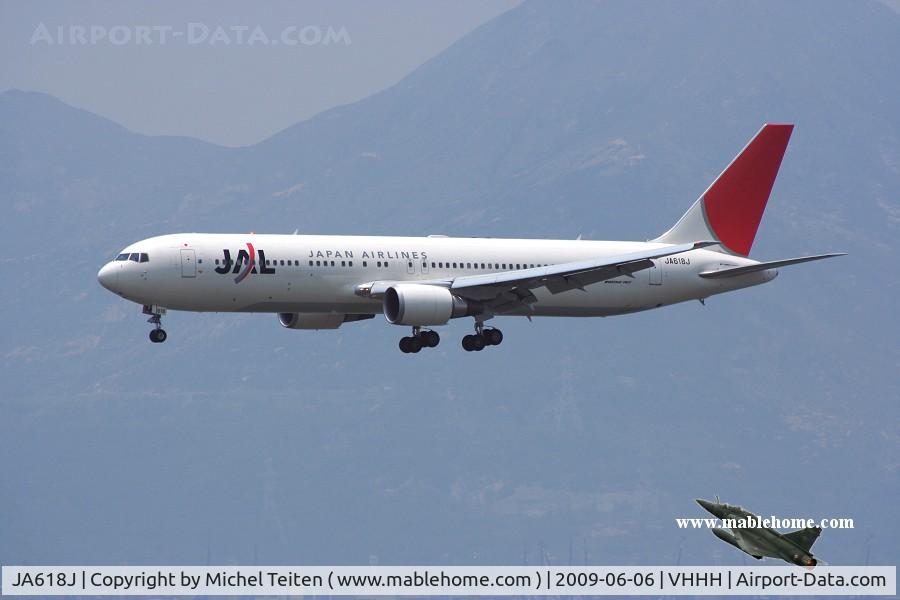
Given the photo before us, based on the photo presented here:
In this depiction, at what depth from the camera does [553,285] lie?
247 ft

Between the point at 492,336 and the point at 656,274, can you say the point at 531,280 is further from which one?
the point at 656,274

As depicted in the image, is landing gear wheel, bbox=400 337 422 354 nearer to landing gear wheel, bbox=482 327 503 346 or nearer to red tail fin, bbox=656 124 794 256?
landing gear wheel, bbox=482 327 503 346

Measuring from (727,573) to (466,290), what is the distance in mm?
23364

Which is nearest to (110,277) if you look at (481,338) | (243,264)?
(243,264)

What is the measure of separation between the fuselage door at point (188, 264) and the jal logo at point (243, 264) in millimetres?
985

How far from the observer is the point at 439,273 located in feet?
247

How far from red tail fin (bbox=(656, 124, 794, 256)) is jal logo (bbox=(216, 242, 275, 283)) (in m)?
23.0

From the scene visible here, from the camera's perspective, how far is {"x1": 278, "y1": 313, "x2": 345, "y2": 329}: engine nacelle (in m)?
76.9

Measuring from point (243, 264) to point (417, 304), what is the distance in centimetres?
750

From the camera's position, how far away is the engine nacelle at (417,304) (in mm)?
71312

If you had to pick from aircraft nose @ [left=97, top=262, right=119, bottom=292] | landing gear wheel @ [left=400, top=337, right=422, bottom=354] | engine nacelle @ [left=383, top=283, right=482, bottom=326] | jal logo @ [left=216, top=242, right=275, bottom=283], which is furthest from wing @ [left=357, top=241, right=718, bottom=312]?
aircraft nose @ [left=97, top=262, right=119, bottom=292]

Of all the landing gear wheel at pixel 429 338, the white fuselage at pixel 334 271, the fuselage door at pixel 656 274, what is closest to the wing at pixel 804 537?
the white fuselage at pixel 334 271

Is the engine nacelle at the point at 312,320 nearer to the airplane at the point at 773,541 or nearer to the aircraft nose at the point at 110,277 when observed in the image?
the aircraft nose at the point at 110,277

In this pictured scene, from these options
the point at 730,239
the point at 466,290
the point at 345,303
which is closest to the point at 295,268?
the point at 345,303
